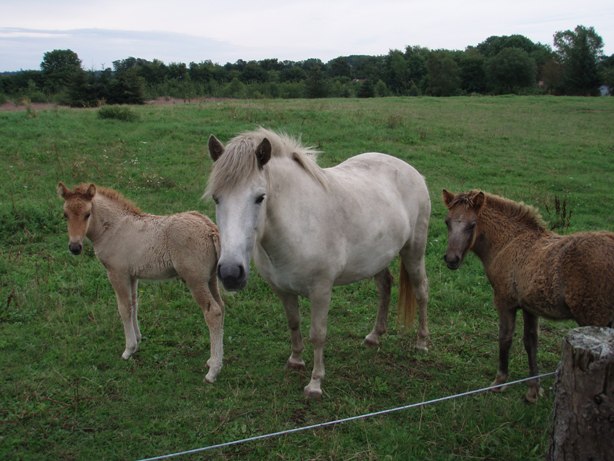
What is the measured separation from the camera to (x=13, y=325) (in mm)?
5707

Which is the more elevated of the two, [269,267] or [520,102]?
[520,102]

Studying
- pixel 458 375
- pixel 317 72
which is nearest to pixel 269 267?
pixel 458 375

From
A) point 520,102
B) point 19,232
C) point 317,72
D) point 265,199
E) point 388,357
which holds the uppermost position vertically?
point 317,72

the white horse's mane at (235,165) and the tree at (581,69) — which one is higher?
the tree at (581,69)

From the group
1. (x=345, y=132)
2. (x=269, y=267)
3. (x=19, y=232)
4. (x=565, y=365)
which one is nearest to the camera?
(x=565, y=365)

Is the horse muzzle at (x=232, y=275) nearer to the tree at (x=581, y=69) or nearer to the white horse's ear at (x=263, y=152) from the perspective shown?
the white horse's ear at (x=263, y=152)

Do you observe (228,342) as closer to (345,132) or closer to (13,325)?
(13,325)

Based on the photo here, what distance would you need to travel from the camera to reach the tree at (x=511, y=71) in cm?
6091

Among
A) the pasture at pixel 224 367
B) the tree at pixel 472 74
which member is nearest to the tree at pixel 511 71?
the tree at pixel 472 74

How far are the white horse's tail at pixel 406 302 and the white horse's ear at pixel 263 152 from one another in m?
2.59

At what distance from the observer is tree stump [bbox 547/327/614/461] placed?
2518 mm

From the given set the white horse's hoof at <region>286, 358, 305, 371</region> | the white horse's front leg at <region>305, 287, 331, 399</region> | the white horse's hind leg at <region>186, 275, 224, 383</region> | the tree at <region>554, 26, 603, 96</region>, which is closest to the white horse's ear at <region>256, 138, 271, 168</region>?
the white horse's front leg at <region>305, 287, 331, 399</region>

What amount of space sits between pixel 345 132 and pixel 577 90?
50.1 meters

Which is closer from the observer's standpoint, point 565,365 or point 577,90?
point 565,365
